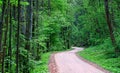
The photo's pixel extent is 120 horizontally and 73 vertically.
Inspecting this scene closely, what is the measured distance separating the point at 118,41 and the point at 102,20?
18.4 meters

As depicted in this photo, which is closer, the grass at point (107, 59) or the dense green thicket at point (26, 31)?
the dense green thicket at point (26, 31)

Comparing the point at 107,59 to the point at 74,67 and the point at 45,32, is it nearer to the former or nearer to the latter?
the point at 74,67

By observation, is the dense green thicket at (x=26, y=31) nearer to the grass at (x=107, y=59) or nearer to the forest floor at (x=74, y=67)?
the forest floor at (x=74, y=67)

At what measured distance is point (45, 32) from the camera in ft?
131

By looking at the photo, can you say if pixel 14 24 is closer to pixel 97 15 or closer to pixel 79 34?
pixel 97 15

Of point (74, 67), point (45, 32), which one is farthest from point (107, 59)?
point (45, 32)

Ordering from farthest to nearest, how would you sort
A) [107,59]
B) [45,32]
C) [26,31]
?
[45,32]
[107,59]
[26,31]

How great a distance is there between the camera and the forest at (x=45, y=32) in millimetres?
9438

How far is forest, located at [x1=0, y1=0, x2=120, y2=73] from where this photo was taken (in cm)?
944

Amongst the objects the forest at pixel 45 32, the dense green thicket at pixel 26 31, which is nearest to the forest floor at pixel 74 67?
the forest at pixel 45 32

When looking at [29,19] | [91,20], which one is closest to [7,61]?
[29,19]

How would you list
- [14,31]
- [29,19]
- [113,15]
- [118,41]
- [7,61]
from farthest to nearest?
[113,15] → [118,41] → [29,19] → [14,31] → [7,61]

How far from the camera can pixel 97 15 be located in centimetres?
4341

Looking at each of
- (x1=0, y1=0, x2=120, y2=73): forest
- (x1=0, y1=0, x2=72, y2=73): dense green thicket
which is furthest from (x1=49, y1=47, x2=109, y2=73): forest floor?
(x1=0, y1=0, x2=72, y2=73): dense green thicket
